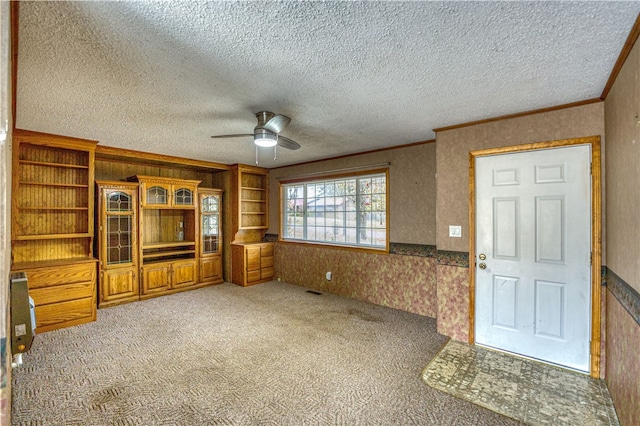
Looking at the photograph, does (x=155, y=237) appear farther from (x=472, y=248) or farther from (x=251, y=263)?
(x=472, y=248)

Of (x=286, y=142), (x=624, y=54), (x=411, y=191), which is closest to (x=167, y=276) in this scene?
(x=286, y=142)

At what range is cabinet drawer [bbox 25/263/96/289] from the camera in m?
3.47

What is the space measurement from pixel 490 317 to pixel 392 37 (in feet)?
9.41

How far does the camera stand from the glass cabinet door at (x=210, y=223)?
575 cm

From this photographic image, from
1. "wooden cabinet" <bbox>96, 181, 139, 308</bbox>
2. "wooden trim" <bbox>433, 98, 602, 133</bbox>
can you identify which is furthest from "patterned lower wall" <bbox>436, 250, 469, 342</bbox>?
"wooden cabinet" <bbox>96, 181, 139, 308</bbox>

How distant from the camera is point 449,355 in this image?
9.75ft

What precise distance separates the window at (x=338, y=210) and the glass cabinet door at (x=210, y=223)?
1.31 m

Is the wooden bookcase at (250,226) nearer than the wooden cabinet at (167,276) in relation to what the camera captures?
No

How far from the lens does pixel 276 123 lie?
2.77 meters

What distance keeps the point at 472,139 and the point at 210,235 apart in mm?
4770

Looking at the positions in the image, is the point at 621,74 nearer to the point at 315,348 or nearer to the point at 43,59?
the point at 315,348

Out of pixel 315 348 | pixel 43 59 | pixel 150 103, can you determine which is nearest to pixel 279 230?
pixel 315 348

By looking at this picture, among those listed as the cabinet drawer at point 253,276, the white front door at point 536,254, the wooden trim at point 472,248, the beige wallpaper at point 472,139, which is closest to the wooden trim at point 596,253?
the white front door at point 536,254

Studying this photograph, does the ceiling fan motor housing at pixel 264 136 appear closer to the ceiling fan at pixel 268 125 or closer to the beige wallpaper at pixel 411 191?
the ceiling fan at pixel 268 125
